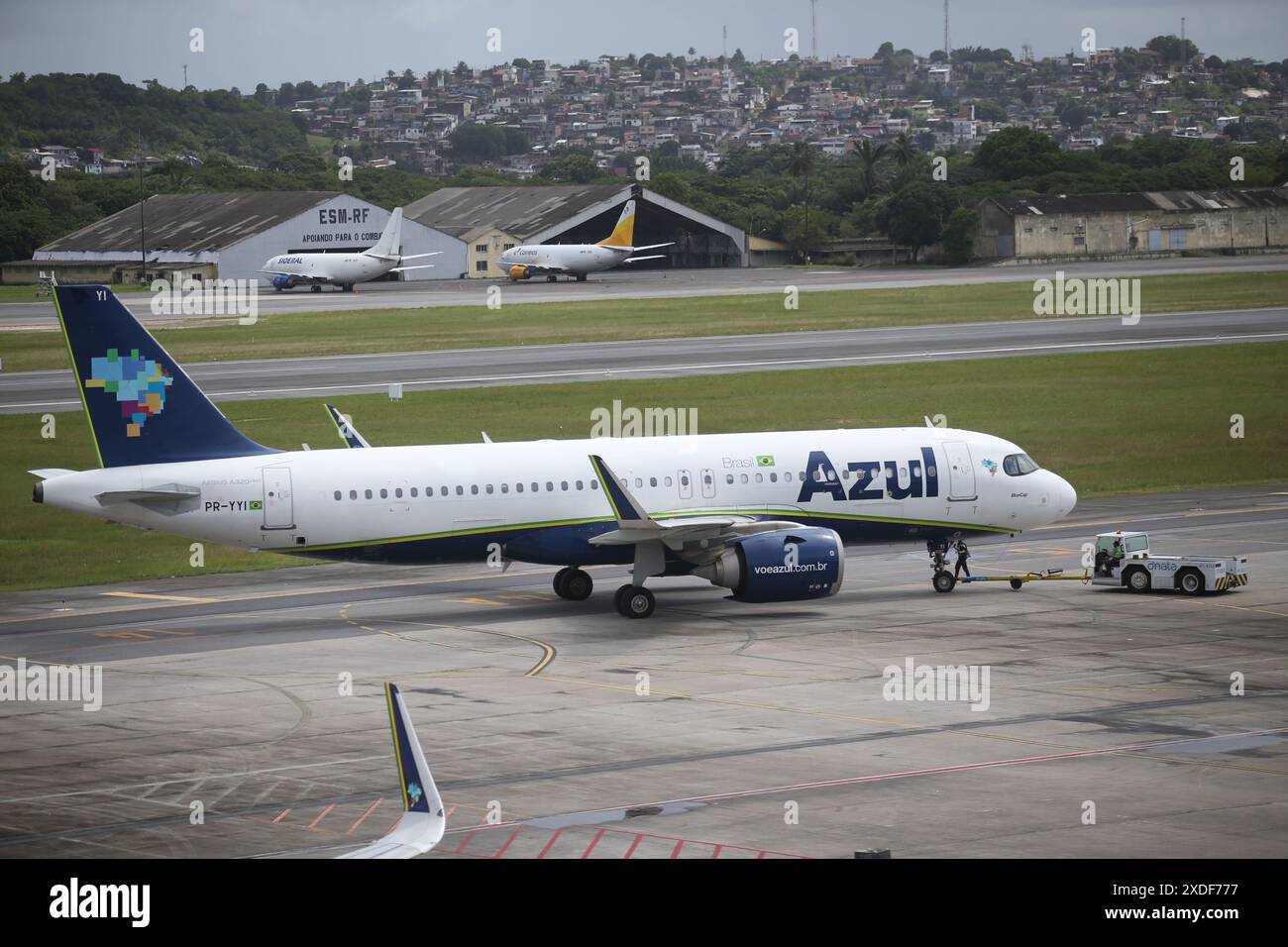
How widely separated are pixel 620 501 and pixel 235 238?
14857 cm

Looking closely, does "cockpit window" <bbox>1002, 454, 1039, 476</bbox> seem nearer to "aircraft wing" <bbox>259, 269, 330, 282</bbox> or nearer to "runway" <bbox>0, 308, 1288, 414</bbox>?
"runway" <bbox>0, 308, 1288, 414</bbox>

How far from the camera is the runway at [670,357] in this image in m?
90.4

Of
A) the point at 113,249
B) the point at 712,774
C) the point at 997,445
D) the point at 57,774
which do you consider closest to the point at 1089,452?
the point at 997,445

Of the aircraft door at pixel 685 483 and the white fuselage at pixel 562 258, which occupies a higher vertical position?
the white fuselage at pixel 562 258

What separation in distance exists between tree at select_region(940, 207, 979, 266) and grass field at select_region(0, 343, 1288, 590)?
8350 cm

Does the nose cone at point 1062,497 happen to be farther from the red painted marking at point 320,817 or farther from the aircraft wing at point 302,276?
the aircraft wing at point 302,276

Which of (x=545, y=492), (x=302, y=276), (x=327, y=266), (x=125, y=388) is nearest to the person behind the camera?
(x=125, y=388)

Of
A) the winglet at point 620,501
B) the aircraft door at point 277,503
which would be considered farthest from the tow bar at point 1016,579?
the aircraft door at point 277,503

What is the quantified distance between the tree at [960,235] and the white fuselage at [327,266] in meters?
63.6

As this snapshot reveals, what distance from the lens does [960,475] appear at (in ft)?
152

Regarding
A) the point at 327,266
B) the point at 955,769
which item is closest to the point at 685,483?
the point at 955,769

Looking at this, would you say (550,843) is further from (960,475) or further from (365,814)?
(960,475)

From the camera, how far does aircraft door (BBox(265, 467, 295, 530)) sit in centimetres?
A: 4191

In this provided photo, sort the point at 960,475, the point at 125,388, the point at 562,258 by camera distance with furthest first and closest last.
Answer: the point at 562,258
the point at 960,475
the point at 125,388
